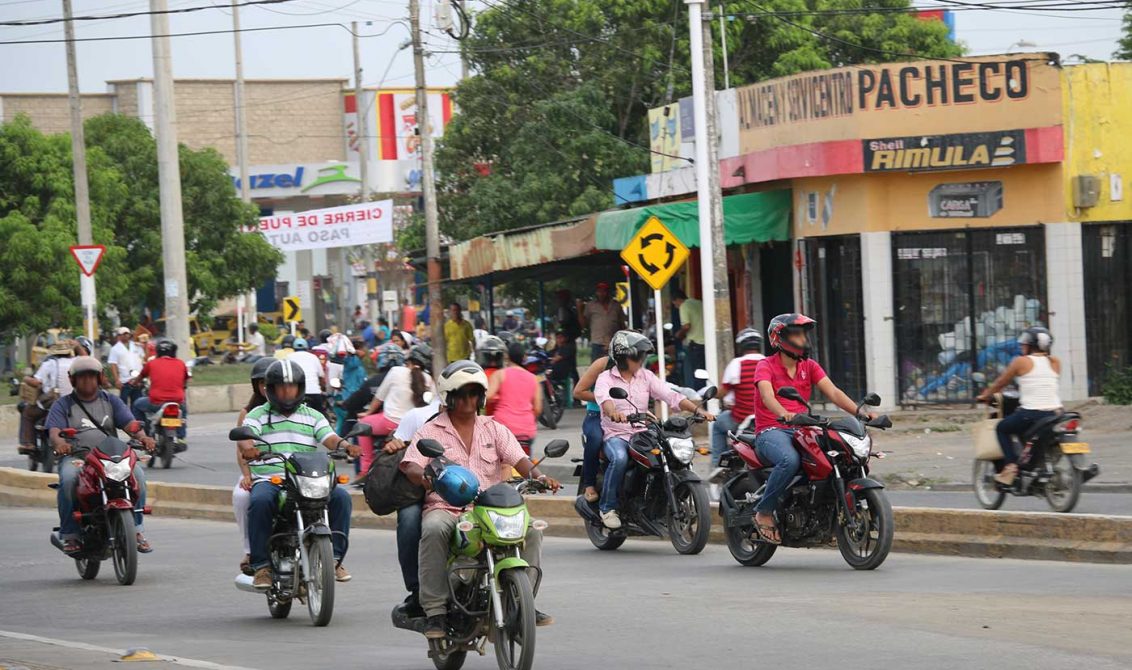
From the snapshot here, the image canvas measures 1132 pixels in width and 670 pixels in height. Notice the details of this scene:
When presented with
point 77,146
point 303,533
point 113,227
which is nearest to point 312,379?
point 303,533

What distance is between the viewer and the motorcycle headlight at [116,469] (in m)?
12.3

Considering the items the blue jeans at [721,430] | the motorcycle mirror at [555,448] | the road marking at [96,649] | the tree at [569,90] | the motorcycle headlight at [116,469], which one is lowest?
the road marking at [96,649]

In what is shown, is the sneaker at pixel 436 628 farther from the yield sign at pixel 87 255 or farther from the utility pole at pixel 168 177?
the utility pole at pixel 168 177

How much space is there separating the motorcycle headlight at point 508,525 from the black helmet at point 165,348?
16.3 m

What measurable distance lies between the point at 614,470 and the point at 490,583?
5.40 meters

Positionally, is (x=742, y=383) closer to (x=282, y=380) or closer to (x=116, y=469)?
(x=116, y=469)

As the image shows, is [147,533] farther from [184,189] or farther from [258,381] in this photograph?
[184,189]

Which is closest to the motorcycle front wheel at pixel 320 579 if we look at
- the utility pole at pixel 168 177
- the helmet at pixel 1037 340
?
the helmet at pixel 1037 340

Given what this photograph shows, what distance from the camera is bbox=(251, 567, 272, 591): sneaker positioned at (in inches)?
400

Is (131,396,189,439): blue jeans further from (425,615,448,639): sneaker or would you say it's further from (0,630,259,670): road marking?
(425,615,448,639): sneaker

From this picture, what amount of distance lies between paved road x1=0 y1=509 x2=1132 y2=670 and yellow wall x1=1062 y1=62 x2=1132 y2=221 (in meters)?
13.1

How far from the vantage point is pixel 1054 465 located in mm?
14406

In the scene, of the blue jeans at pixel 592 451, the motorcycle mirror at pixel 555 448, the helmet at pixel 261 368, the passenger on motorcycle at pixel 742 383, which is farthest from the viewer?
the passenger on motorcycle at pixel 742 383

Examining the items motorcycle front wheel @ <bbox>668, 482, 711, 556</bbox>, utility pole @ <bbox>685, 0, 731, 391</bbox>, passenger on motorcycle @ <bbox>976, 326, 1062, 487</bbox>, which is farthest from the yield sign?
passenger on motorcycle @ <bbox>976, 326, 1062, 487</bbox>
